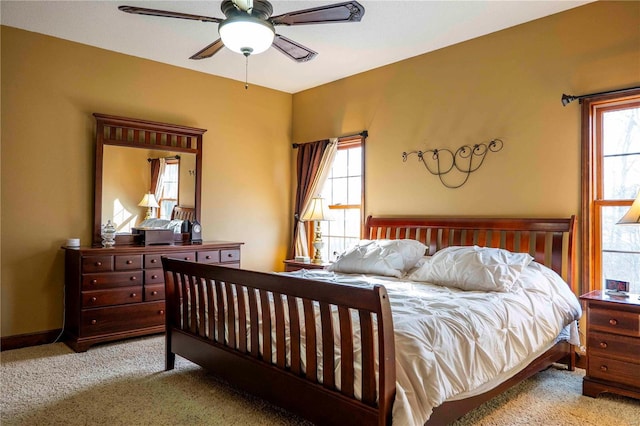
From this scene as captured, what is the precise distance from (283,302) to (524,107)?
2.71 meters

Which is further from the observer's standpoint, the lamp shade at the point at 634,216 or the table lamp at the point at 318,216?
the table lamp at the point at 318,216

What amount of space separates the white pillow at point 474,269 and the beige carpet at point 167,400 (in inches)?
28.9

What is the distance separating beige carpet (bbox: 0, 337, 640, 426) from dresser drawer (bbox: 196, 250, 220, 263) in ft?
4.00

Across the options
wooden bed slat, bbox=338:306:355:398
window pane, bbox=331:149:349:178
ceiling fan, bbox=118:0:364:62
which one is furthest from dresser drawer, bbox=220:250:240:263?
wooden bed slat, bbox=338:306:355:398

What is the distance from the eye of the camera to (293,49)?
10.3 ft

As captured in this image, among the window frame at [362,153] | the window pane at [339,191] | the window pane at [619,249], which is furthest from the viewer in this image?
the window pane at [339,191]

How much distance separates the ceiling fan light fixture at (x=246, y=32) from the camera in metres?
2.48

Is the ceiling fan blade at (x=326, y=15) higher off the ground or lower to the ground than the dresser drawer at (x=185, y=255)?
higher

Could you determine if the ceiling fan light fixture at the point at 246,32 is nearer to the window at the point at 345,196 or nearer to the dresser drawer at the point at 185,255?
the dresser drawer at the point at 185,255

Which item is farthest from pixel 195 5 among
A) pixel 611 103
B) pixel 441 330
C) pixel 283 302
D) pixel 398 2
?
pixel 611 103

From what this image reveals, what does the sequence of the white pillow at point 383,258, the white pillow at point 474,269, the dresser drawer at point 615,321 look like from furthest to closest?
the white pillow at point 383,258 < the white pillow at point 474,269 < the dresser drawer at point 615,321

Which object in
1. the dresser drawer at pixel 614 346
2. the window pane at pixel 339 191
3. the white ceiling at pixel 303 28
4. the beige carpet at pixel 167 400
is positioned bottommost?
the beige carpet at pixel 167 400

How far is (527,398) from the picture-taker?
2.79 m

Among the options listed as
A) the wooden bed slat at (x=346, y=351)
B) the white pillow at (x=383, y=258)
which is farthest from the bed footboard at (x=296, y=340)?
the white pillow at (x=383, y=258)
